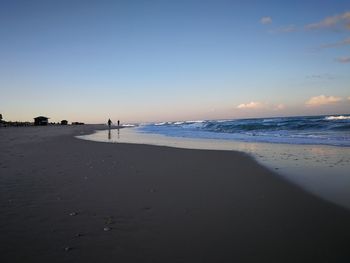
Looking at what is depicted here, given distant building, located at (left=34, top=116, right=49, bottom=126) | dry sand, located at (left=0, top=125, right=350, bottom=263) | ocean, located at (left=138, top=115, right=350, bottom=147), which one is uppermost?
distant building, located at (left=34, top=116, right=49, bottom=126)

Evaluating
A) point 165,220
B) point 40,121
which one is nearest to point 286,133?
point 165,220

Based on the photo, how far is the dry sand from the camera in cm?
402

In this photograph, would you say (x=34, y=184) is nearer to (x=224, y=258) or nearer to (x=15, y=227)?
(x=15, y=227)

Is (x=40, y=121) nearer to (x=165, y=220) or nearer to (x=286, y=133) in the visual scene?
(x=286, y=133)

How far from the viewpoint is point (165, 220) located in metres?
5.27

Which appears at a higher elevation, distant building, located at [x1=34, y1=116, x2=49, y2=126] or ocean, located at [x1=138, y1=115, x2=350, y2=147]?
distant building, located at [x1=34, y1=116, x2=49, y2=126]

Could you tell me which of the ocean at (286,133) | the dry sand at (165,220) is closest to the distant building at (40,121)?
the ocean at (286,133)

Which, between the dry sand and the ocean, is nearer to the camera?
the dry sand

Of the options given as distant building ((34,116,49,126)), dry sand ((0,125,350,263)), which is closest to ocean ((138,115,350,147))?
dry sand ((0,125,350,263))

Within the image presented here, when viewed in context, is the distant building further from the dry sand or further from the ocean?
the dry sand

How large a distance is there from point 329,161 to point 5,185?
1113 cm

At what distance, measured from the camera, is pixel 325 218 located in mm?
5363

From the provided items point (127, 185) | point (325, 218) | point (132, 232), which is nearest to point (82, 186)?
point (127, 185)

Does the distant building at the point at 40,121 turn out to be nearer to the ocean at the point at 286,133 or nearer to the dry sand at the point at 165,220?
the ocean at the point at 286,133
